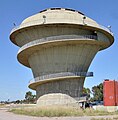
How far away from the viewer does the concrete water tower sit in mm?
35844

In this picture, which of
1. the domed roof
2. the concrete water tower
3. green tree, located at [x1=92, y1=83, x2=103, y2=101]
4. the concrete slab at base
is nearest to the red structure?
the concrete water tower

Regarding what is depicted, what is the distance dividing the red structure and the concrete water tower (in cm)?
393

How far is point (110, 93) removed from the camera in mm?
35875

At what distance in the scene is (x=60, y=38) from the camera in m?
35.4

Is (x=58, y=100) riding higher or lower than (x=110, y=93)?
lower

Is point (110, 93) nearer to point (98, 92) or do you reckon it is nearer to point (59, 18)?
point (59, 18)

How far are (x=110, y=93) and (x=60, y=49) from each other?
987cm

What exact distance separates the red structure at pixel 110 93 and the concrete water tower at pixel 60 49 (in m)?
3.93

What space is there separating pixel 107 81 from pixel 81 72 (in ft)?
14.1

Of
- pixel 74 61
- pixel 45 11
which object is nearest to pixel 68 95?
pixel 74 61

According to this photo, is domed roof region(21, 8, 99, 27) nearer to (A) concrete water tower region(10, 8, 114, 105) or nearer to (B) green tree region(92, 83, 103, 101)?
(A) concrete water tower region(10, 8, 114, 105)

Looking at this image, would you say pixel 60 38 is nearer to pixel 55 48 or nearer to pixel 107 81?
pixel 55 48

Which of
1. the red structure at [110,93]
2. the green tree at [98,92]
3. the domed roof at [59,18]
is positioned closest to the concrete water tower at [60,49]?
the domed roof at [59,18]

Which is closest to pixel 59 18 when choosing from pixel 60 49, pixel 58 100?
pixel 60 49
